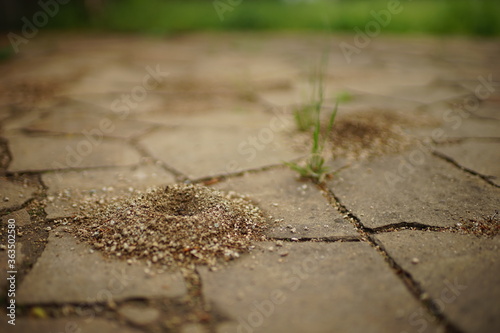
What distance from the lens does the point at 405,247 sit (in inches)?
43.6

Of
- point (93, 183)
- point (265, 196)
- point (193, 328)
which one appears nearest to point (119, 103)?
point (93, 183)

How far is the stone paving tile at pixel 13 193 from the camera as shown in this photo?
52.9 inches

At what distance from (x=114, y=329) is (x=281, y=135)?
1.42 metres

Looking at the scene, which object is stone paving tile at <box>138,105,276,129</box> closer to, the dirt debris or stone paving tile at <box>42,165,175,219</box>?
stone paving tile at <box>42,165,175,219</box>

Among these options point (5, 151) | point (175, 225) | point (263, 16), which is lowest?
point (5, 151)

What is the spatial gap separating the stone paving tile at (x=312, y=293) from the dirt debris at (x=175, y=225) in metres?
0.09

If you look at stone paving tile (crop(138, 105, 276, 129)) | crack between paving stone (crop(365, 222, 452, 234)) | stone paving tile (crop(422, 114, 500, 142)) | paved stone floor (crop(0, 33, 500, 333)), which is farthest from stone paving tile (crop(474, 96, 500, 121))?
crack between paving stone (crop(365, 222, 452, 234))

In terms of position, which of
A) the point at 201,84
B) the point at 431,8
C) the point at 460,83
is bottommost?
the point at 201,84

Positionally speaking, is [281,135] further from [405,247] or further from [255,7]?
[255,7]

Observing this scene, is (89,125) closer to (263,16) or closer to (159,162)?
(159,162)

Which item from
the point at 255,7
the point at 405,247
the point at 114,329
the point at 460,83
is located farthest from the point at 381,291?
the point at 255,7

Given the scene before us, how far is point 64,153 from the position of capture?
1789 millimetres

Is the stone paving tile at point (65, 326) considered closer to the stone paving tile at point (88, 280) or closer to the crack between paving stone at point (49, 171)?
the stone paving tile at point (88, 280)

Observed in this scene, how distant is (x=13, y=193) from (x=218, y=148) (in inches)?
37.8
